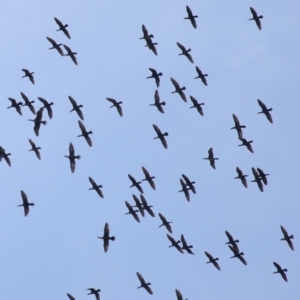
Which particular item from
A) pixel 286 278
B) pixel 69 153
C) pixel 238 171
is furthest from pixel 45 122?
pixel 286 278

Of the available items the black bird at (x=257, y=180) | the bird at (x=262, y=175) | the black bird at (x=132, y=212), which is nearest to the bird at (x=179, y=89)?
the black bird at (x=257, y=180)

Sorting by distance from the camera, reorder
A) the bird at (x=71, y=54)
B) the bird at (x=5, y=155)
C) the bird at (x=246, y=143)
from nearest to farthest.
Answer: the bird at (x=5, y=155) < the bird at (x=246, y=143) < the bird at (x=71, y=54)

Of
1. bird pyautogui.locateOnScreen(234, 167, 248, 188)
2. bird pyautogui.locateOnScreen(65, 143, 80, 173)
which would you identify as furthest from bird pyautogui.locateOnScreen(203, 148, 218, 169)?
bird pyautogui.locateOnScreen(65, 143, 80, 173)

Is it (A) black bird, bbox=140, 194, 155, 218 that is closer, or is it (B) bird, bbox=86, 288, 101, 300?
(B) bird, bbox=86, 288, 101, 300

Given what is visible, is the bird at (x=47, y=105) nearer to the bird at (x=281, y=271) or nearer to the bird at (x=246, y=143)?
the bird at (x=246, y=143)

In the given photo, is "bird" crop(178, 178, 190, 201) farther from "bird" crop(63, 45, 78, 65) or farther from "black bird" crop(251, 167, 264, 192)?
"bird" crop(63, 45, 78, 65)

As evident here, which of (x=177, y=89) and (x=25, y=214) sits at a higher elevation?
(x=177, y=89)

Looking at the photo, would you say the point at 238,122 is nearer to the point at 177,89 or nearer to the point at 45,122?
the point at 177,89

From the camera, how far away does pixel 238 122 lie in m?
87.1

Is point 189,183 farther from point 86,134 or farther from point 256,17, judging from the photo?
point 256,17

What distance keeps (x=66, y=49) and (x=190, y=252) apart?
1706cm

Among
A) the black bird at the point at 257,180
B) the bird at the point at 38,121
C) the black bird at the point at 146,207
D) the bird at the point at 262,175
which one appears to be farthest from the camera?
the black bird at the point at 146,207

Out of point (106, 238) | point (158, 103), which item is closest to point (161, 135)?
point (158, 103)

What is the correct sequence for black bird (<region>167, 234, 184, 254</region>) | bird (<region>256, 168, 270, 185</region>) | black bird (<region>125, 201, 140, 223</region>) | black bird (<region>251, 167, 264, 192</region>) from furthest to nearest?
black bird (<region>125, 201, 140, 223</region>)
black bird (<region>167, 234, 184, 254</region>)
black bird (<region>251, 167, 264, 192</region>)
bird (<region>256, 168, 270, 185</region>)
